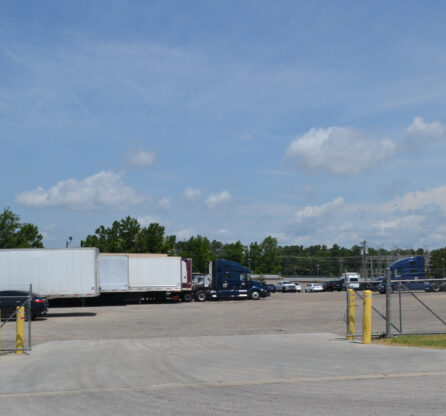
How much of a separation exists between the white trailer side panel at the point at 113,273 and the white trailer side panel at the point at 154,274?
0.88 metres

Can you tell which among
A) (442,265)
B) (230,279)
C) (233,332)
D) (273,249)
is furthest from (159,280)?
(442,265)

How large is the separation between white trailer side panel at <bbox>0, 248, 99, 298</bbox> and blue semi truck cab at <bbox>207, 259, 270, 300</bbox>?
15.3 m

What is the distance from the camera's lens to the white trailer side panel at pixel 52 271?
32031 millimetres

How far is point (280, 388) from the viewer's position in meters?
9.86

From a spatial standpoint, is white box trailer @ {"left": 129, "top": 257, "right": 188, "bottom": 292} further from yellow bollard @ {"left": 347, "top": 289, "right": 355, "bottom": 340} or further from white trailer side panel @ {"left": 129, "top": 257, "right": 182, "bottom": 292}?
yellow bollard @ {"left": 347, "top": 289, "right": 355, "bottom": 340}

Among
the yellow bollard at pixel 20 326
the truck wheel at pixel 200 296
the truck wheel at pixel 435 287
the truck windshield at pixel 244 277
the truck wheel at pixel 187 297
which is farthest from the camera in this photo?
the truck wheel at pixel 435 287

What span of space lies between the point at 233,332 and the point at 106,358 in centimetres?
754

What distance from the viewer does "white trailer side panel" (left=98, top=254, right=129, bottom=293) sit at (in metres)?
39.8

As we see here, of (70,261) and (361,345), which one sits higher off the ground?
(70,261)

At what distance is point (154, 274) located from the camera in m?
42.0

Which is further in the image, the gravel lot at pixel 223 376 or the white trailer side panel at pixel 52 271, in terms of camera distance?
the white trailer side panel at pixel 52 271

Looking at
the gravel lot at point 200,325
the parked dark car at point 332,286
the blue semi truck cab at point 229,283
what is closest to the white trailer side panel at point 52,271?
the gravel lot at point 200,325

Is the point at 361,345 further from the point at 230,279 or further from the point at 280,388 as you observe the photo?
the point at 230,279

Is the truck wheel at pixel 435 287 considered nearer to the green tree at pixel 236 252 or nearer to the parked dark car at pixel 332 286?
the parked dark car at pixel 332 286
